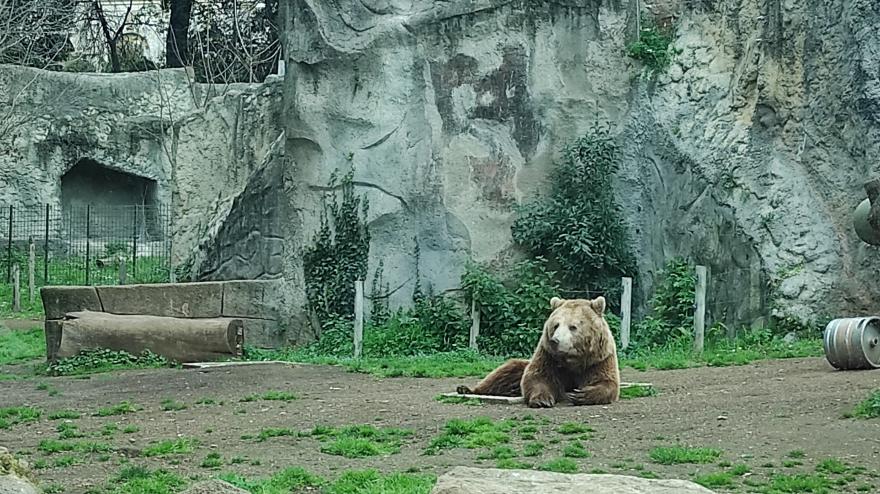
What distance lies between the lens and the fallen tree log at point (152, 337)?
46.7ft

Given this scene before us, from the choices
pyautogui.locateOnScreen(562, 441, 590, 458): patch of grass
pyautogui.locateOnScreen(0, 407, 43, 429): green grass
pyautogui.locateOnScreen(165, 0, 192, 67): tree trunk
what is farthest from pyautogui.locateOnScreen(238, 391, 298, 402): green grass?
pyautogui.locateOnScreen(165, 0, 192, 67): tree trunk

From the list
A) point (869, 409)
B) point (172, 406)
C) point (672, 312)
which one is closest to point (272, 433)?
point (172, 406)

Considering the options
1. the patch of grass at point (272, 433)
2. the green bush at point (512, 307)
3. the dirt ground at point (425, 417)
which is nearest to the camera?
the dirt ground at point (425, 417)

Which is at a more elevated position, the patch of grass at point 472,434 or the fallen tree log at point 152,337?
the fallen tree log at point 152,337

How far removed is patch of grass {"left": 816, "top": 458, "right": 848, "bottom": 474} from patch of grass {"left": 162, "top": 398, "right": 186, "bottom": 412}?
18.8 feet

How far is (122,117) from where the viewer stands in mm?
27531

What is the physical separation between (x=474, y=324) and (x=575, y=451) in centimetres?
839

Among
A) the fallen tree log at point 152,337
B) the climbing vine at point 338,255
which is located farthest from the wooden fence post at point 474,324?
the fallen tree log at point 152,337

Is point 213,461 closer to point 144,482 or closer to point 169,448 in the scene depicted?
point 169,448

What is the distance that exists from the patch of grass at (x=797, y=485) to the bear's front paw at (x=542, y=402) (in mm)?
3235

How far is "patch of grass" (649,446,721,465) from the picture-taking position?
23.5 ft

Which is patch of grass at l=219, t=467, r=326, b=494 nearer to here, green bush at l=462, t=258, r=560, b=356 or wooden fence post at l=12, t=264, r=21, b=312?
green bush at l=462, t=258, r=560, b=356

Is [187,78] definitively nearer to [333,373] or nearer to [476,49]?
[476,49]

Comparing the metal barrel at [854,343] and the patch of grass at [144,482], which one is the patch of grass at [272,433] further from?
the metal barrel at [854,343]
